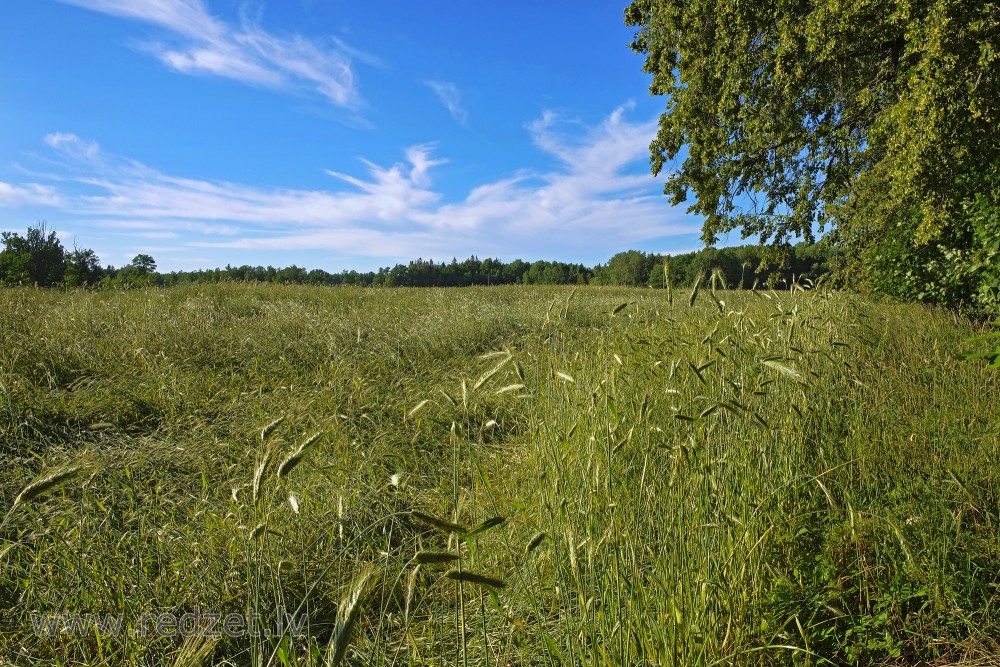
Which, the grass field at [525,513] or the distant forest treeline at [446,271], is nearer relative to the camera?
the grass field at [525,513]

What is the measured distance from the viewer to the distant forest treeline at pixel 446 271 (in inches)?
434

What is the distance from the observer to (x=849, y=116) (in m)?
10.0

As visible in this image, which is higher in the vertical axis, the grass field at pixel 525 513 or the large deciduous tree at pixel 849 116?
the large deciduous tree at pixel 849 116

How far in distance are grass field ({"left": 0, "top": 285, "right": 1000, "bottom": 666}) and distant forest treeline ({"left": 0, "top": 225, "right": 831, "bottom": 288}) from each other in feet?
3.71

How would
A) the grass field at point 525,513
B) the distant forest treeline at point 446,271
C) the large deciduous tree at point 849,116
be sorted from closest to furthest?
the grass field at point 525,513 → the large deciduous tree at point 849,116 → the distant forest treeline at point 446,271

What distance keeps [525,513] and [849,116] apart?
448 inches

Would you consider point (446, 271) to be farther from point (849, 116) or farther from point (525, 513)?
point (525, 513)

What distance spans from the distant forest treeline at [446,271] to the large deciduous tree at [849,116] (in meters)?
1.34

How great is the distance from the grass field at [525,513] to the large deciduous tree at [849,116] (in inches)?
139

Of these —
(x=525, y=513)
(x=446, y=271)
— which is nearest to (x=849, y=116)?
(x=525, y=513)

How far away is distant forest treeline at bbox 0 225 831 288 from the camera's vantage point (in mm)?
11031

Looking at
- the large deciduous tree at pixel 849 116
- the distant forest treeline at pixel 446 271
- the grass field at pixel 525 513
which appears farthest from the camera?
the distant forest treeline at pixel 446 271

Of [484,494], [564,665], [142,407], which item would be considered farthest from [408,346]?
[564,665]

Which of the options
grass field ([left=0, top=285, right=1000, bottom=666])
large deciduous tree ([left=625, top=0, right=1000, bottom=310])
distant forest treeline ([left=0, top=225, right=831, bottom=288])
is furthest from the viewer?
distant forest treeline ([left=0, top=225, right=831, bottom=288])
